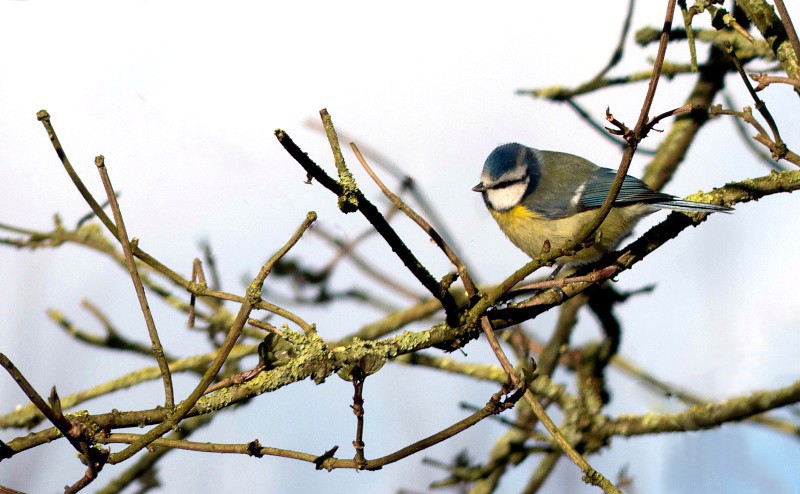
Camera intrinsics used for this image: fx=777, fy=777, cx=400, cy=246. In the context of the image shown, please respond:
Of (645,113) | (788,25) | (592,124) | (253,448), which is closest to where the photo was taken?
(645,113)

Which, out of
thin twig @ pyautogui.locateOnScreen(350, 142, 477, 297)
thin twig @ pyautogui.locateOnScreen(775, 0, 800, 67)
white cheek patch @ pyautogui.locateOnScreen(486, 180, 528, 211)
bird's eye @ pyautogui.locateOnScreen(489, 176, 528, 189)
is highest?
bird's eye @ pyautogui.locateOnScreen(489, 176, 528, 189)

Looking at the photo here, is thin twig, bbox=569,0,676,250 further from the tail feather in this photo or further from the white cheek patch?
the white cheek patch

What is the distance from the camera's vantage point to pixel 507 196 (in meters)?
3.22

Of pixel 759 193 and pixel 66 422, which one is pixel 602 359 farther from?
pixel 66 422

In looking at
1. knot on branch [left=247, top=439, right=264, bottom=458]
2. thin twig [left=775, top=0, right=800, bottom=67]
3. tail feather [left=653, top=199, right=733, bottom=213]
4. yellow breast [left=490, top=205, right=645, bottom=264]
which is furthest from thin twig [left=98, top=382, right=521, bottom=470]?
yellow breast [left=490, top=205, right=645, bottom=264]

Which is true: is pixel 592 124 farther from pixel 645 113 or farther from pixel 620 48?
pixel 645 113

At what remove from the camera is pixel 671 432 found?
2.57 m

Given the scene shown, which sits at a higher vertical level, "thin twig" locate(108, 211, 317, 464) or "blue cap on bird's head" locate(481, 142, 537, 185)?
"blue cap on bird's head" locate(481, 142, 537, 185)

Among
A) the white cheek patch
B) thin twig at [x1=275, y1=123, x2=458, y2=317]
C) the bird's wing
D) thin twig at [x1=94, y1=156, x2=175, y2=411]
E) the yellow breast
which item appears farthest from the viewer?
the white cheek patch

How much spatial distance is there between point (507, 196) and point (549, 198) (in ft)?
0.57

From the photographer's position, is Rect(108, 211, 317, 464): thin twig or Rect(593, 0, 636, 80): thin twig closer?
Rect(108, 211, 317, 464): thin twig

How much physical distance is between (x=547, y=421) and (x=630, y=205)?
178 centimetres

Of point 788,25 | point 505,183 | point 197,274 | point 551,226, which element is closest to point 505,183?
point 505,183

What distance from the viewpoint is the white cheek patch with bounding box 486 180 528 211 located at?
320 centimetres
